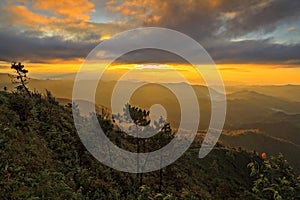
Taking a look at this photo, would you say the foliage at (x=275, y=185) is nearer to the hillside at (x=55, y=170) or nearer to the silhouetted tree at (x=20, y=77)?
the hillside at (x=55, y=170)

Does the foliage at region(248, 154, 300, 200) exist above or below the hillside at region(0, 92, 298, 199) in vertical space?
below

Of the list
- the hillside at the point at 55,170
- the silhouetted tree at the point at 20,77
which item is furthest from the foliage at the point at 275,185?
the silhouetted tree at the point at 20,77

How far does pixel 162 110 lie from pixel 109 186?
11.3 meters

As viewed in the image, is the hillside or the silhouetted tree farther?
the silhouetted tree

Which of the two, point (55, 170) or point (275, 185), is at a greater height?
point (55, 170)

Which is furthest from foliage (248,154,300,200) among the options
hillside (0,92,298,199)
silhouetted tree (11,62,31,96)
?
silhouetted tree (11,62,31,96)

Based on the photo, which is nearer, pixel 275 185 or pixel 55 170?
pixel 55 170

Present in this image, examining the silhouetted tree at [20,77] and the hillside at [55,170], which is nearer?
the hillside at [55,170]

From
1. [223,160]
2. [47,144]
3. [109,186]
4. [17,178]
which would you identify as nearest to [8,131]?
[47,144]

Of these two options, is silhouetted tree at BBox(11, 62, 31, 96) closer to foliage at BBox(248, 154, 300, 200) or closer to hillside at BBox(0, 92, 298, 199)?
hillside at BBox(0, 92, 298, 199)

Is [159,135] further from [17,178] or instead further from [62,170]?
[17,178]

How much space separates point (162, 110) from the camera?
32.8 m

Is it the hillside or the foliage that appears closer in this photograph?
the hillside

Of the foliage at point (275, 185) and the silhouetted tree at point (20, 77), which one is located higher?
the silhouetted tree at point (20, 77)
